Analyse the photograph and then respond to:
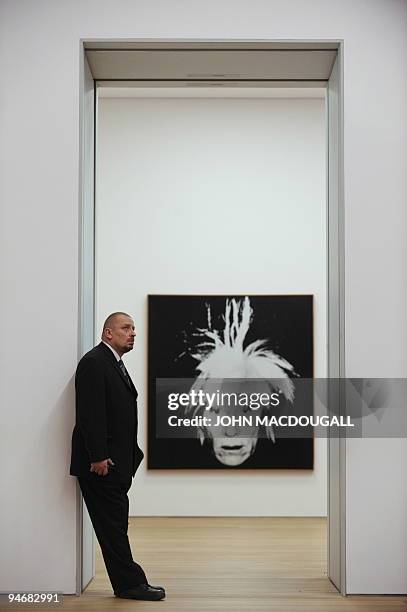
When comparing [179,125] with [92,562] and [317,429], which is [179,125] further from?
[92,562]

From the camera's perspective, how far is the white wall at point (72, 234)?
4488 mm

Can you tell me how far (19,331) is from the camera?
4.51 metres

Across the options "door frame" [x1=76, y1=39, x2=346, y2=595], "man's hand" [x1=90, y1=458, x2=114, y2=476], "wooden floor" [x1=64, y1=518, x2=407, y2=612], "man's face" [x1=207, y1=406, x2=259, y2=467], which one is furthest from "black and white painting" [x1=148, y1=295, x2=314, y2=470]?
"man's hand" [x1=90, y1=458, x2=114, y2=476]

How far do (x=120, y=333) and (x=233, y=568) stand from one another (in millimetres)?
1614

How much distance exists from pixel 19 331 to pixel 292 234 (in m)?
3.25

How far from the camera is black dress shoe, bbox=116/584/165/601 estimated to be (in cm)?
441

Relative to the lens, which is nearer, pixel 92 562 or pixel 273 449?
pixel 92 562

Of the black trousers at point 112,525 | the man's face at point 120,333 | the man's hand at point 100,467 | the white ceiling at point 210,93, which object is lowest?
the black trousers at point 112,525

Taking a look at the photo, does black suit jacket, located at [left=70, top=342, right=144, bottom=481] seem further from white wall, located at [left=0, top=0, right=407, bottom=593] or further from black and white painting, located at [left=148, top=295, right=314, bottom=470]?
black and white painting, located at [left=148, top=295, right=314, bottom=470]

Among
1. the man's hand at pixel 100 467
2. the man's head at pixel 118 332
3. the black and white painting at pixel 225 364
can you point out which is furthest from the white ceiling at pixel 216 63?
the black and white painting at pixel 225 364

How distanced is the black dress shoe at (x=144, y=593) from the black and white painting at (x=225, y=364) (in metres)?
2.62

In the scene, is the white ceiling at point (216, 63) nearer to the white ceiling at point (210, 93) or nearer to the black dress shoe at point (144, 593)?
the white ceiling at point (210, 93)

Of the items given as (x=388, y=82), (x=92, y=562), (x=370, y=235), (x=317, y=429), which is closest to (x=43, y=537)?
(x=92, y=562)

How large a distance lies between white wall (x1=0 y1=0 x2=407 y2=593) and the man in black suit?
14 centimetres
